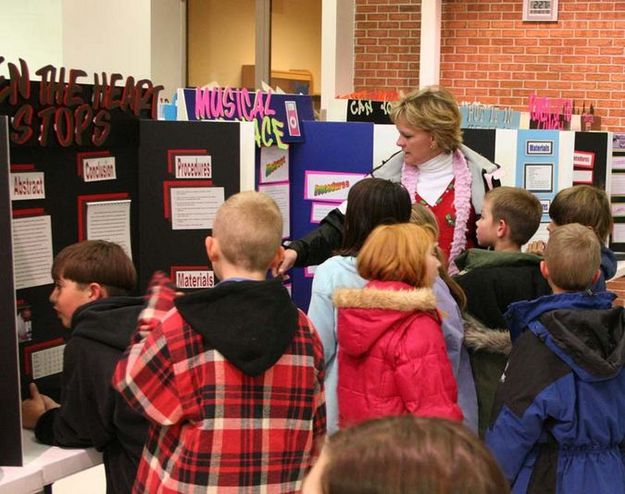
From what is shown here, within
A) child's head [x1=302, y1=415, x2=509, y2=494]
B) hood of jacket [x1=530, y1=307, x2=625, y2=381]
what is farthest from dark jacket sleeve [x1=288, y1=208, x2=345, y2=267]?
child's head [x1=302, y1=415, x2=509, y2=494]

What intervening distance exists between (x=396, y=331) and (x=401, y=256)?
199 millimetres

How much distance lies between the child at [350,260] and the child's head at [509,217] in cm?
47

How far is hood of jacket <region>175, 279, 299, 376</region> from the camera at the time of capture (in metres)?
1.92

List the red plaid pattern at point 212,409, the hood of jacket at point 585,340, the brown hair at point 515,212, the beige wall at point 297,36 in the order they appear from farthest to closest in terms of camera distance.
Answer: the beige wall at point 297,36
the brown hair at point 515,212
the hood of jacket at point 585,340
the red plaid pattern at point 212,409

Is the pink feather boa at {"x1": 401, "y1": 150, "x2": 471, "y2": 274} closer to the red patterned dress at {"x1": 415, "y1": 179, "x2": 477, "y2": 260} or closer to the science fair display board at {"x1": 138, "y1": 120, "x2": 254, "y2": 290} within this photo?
the red patterned dress at {"x1": 415, "y1": 179, "x2": 477, "y2": 260}

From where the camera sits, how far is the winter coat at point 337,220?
3.19 meters

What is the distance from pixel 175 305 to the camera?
194 cm

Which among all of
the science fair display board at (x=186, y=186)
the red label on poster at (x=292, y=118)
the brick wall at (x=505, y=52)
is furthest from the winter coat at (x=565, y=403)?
the brick wall at (x=505, y=52)

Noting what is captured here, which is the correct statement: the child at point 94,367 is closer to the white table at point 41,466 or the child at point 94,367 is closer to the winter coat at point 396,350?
the white table at point 41,466

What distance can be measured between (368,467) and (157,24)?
9.72 m

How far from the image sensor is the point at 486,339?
289 centimetres

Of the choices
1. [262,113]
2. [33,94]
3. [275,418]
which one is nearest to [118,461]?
[275,418]

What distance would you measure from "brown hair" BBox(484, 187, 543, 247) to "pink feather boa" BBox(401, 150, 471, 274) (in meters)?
0.19

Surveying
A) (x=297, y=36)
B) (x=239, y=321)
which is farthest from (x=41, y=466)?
(x=297, y=36)
